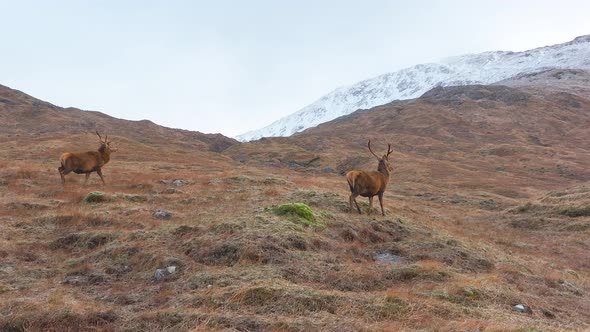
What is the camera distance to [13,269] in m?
9.24

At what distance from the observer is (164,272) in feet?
30.6

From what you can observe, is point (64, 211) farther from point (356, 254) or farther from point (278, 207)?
point (356, 254)

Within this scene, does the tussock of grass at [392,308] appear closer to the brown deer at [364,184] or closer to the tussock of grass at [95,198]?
the brown deer at [364,184]

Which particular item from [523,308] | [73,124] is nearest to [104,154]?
[523,308]

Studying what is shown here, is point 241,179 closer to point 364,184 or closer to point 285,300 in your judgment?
point 364,184

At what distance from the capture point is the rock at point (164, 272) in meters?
9.15

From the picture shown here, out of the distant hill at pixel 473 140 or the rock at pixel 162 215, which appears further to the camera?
the distant hill at pixel 473 140

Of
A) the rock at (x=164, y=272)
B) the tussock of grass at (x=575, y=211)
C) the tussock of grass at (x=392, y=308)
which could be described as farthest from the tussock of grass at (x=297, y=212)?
the tussock of grass at (x=575, y=211)

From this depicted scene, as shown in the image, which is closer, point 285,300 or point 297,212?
point 285,300

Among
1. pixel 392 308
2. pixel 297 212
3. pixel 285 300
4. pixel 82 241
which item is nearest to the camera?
pixel 392 308

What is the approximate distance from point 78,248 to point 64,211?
11.1 ft

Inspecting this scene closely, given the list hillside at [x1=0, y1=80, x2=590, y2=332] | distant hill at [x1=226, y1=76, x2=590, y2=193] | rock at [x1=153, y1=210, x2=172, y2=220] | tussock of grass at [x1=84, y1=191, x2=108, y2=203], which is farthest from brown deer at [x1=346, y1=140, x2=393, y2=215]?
distant hill at [x1=226, y1=76, x2=590, y2=193]

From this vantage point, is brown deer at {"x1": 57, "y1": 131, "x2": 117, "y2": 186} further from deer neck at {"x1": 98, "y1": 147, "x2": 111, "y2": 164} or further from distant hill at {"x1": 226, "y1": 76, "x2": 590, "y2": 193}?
distant hill at {"x1": 226, "y1": 76, "x2": 590, "y2": 193}

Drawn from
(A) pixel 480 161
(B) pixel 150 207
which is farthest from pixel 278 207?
(A) pixel 480 161
